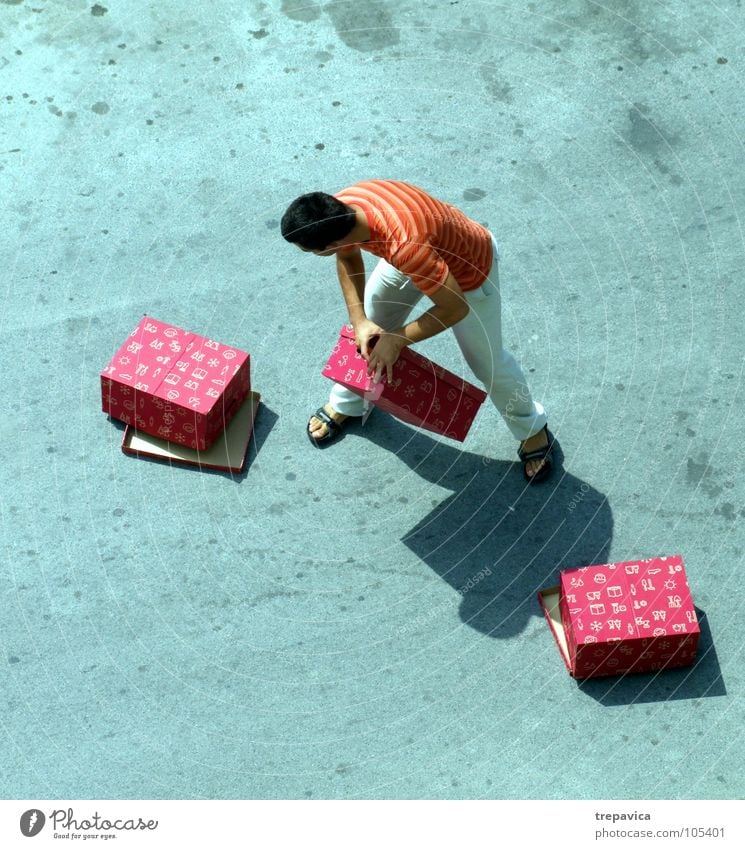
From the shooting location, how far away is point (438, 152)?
9.30 metres

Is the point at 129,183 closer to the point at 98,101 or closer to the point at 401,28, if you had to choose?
the point at 98,101

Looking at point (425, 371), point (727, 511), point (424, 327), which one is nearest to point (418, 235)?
point (424, 327)

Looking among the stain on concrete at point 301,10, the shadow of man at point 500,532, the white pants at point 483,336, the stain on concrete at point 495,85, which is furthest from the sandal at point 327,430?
the stain on concrete at point 301,10

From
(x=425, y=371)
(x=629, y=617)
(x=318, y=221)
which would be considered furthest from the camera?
→ (x=425, y=371)

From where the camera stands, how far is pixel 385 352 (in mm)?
7152

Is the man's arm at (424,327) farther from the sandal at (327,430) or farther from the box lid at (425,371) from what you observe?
the sandal at (327,430)

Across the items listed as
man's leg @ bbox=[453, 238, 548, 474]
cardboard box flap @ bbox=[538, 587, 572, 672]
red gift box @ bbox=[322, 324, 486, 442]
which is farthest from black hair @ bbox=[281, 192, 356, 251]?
cardboard box flap @ bbox=[538, 587, 572, 672]

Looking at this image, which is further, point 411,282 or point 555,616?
point 555,616

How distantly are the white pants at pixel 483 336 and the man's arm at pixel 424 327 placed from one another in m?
0.18

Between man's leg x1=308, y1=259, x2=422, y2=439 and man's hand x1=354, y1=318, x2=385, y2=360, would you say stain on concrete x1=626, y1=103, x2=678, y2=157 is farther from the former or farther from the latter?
man's hand x1=354, y1=318, x2=385, y2=360

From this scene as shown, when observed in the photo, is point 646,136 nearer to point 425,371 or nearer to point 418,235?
point 425,371

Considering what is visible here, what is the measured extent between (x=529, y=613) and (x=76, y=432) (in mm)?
2671

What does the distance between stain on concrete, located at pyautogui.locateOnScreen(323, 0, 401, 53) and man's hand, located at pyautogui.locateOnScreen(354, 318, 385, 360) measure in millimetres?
3265

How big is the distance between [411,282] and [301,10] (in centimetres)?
350
